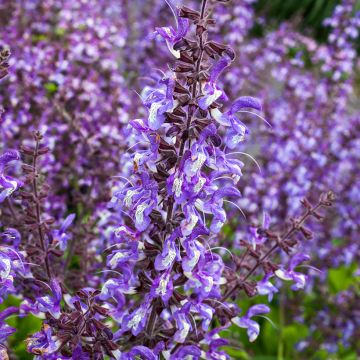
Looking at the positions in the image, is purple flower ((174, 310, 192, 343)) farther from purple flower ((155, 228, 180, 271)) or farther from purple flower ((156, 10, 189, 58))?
purple flower ((156, 10, 189, 58))

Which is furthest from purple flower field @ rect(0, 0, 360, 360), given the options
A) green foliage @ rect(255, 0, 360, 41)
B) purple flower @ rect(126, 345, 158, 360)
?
green foliage @ rect(255, 0, 360, 41)

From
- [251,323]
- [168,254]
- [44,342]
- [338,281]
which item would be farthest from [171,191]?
[338,281]

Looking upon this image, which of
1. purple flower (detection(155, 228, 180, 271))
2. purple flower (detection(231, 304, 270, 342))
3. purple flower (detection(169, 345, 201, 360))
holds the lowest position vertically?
purple flower (detection(231, 304, 270, 342))

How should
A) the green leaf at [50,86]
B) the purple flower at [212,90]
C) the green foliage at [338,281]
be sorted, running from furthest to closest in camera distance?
the green foliage at [338,281]
the green leaf at [50,86]
the purple flower at [212,90]

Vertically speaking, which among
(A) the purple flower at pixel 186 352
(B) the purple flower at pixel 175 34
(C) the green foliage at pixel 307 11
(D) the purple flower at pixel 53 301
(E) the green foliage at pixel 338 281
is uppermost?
(B) the purple flower at pixel 175 34

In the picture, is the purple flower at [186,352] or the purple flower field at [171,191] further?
the purple flower at [186,352]

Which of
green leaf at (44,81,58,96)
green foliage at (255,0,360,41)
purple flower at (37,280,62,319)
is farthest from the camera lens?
green foliage at (255,0,360,41)

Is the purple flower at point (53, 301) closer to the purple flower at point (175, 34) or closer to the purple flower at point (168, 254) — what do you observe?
the purple flower at point (168, 254)

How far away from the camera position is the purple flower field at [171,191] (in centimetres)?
143

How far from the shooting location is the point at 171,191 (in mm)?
1377

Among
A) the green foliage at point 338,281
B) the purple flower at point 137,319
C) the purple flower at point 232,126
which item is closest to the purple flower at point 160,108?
the purple flower at point 232,126

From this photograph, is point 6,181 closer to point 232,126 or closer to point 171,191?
point 171,191

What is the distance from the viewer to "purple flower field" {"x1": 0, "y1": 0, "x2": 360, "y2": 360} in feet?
4.68

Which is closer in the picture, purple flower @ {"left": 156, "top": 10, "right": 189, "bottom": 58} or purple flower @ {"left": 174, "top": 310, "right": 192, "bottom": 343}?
purple flower @ {"left": 156, "top": 10, "right": 189, "bottom": 58}
